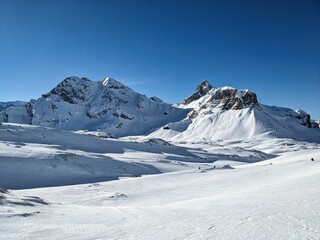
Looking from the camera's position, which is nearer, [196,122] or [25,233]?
[25,233]

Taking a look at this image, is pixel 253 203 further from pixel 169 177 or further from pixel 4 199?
pixel 169 177

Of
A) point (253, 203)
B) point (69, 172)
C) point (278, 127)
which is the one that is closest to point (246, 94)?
point (278, 127)

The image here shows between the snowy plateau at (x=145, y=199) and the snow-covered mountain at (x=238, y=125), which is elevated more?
the snow-covered mountain at (x=238, y=125)

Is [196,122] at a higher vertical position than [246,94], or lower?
lower

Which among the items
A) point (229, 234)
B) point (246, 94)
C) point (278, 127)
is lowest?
point (229, 234)

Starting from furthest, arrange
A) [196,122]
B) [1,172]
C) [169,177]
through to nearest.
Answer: [196,122] → [1,172] → [169,177]

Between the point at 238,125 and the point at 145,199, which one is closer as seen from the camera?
the point at 145,199

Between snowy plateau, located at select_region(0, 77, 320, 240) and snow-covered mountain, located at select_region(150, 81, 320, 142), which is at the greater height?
snow-covered mountain, located at select_region(150, 81, 320, 142)

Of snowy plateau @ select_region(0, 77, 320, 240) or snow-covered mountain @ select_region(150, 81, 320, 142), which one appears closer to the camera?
snowy plateau @ select_region(0, 77, 320, 240)

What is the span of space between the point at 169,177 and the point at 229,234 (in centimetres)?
2237

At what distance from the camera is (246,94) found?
196125 mm

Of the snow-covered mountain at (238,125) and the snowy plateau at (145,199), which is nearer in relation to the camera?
the snowy plateau at (145,199)

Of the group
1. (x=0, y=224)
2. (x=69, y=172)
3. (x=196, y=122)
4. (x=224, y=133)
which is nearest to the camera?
(x=0, y=224)

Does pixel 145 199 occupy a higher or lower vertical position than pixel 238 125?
lower
